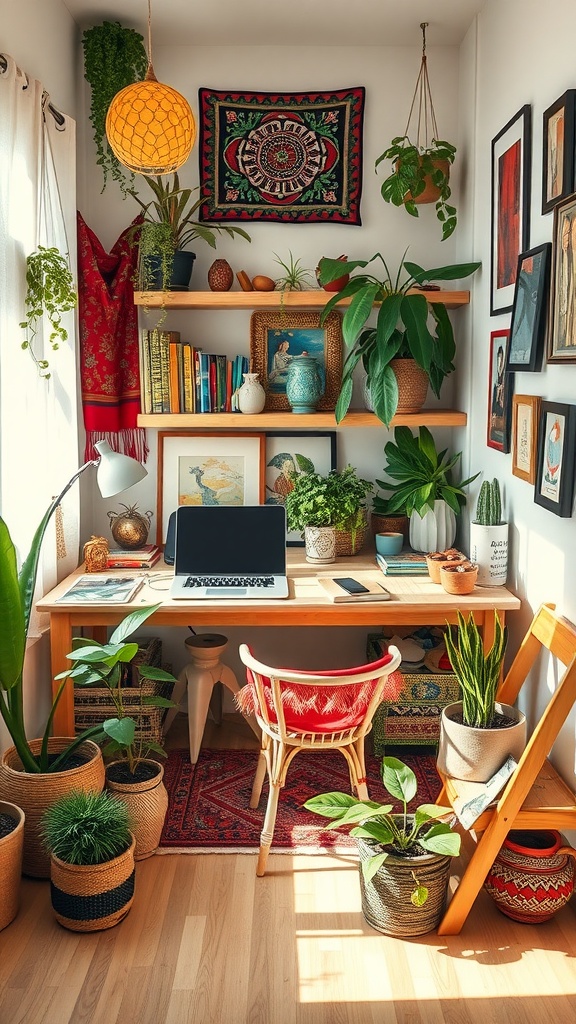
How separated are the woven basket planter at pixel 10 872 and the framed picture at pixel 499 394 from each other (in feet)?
6.10

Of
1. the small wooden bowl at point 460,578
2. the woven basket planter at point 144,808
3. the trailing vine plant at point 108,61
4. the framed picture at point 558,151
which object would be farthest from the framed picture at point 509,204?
the woven basket planter at point 144,808

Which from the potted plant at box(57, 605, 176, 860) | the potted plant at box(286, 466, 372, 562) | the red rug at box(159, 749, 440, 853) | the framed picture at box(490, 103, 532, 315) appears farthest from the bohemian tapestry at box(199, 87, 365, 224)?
the red rug at box(159, 749, 440, 853)

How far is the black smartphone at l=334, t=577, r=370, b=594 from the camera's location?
3062 millimetres

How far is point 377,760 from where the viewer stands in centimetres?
348

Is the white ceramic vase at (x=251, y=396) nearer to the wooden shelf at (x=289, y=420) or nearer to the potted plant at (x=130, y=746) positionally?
the wooden shelf at (x=289, y=420)

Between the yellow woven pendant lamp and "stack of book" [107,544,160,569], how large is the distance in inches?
54.3

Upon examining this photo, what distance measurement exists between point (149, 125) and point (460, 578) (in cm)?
170

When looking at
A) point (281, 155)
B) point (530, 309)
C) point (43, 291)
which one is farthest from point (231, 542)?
point (281, 155)

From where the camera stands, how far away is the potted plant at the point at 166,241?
3467mm

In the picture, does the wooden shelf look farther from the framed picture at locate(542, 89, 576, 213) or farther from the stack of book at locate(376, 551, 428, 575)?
the framed picture at locate(542, 89, 576, 213)

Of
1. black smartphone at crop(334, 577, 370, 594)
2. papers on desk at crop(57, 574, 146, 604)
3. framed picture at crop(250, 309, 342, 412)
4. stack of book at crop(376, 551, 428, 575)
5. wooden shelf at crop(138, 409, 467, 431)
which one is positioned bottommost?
papers on desk at crop(57, 574, 146, 604)

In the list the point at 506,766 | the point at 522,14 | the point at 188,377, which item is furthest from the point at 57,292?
the point at 506,766

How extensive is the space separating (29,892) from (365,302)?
2177mm

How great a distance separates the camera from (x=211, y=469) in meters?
3.81
